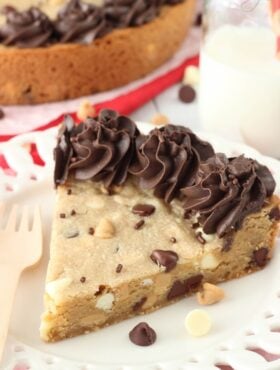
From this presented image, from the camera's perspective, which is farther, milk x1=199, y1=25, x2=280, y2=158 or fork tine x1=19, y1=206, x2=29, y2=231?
milk x1=199, y1=25, x2=280, y2=158

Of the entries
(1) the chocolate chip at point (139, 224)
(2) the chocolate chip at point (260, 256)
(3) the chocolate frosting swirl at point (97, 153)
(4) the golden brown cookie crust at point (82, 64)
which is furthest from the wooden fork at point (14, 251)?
(4) the golden brown cookie crust at point (82, 64)

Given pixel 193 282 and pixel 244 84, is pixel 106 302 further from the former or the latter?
pixel 244 84

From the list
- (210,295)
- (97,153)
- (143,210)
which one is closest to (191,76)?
(97,153)

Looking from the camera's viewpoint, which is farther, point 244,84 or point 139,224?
point 244,84

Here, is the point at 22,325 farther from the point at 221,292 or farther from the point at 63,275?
the point at 221,292

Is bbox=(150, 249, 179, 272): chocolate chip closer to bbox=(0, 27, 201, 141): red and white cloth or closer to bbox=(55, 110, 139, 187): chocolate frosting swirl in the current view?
bbox=(55, 110, 139, 187): chocolate frosting swirl

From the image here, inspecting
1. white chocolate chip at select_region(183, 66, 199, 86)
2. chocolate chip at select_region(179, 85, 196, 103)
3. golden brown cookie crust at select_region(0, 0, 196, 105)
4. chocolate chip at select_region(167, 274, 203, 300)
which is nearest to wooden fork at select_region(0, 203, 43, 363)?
chocolate chip at select_region(167, 274, 203, 300)
